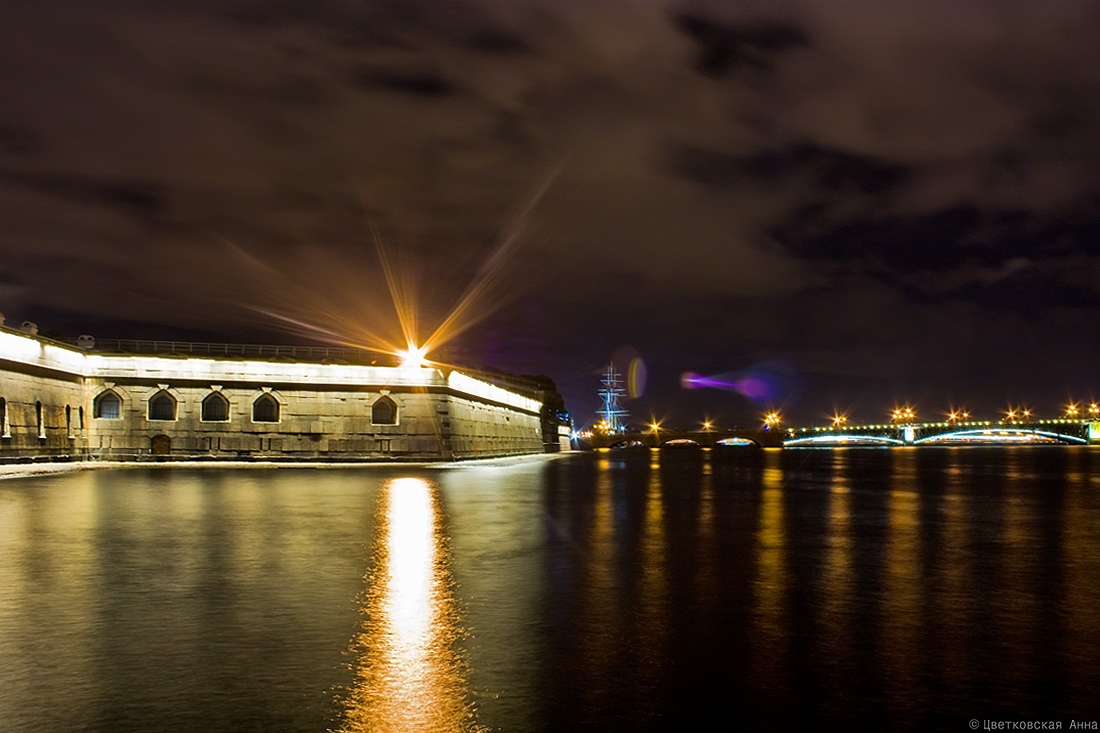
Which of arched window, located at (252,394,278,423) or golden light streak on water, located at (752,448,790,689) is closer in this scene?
golden light streak on water, located at (752,448,790,689)

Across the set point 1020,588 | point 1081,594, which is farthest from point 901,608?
point 1081,594

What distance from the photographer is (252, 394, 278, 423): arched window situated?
54.0 meters

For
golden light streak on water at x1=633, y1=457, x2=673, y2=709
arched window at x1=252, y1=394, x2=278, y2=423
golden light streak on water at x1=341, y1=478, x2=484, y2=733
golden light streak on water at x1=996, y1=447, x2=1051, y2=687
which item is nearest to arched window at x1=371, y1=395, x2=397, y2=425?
arched window at x1=252, y1=394, x2=278, y2=423

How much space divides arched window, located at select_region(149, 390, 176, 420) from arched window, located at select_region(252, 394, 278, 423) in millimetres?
4643

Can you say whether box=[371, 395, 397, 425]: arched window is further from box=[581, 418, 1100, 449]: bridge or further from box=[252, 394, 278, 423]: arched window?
box=[581, 418, 1100, 449]: bridge

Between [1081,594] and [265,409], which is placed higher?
[265,409]

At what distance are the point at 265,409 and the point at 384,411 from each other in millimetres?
7244

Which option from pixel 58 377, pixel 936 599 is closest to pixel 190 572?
pixel 936 599

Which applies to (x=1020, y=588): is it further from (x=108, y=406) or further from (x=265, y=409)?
(x=108, y=406)

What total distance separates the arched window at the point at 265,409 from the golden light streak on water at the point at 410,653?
142 feet

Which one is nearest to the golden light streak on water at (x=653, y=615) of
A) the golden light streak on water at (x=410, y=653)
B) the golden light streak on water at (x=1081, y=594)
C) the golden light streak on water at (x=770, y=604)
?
the golden light streak on water at (x=770, y=604)

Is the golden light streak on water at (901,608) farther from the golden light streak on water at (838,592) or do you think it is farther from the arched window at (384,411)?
the arched window at (384,411)

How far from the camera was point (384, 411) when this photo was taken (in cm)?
5625

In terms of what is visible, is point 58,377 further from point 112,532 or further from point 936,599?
point 936,599
